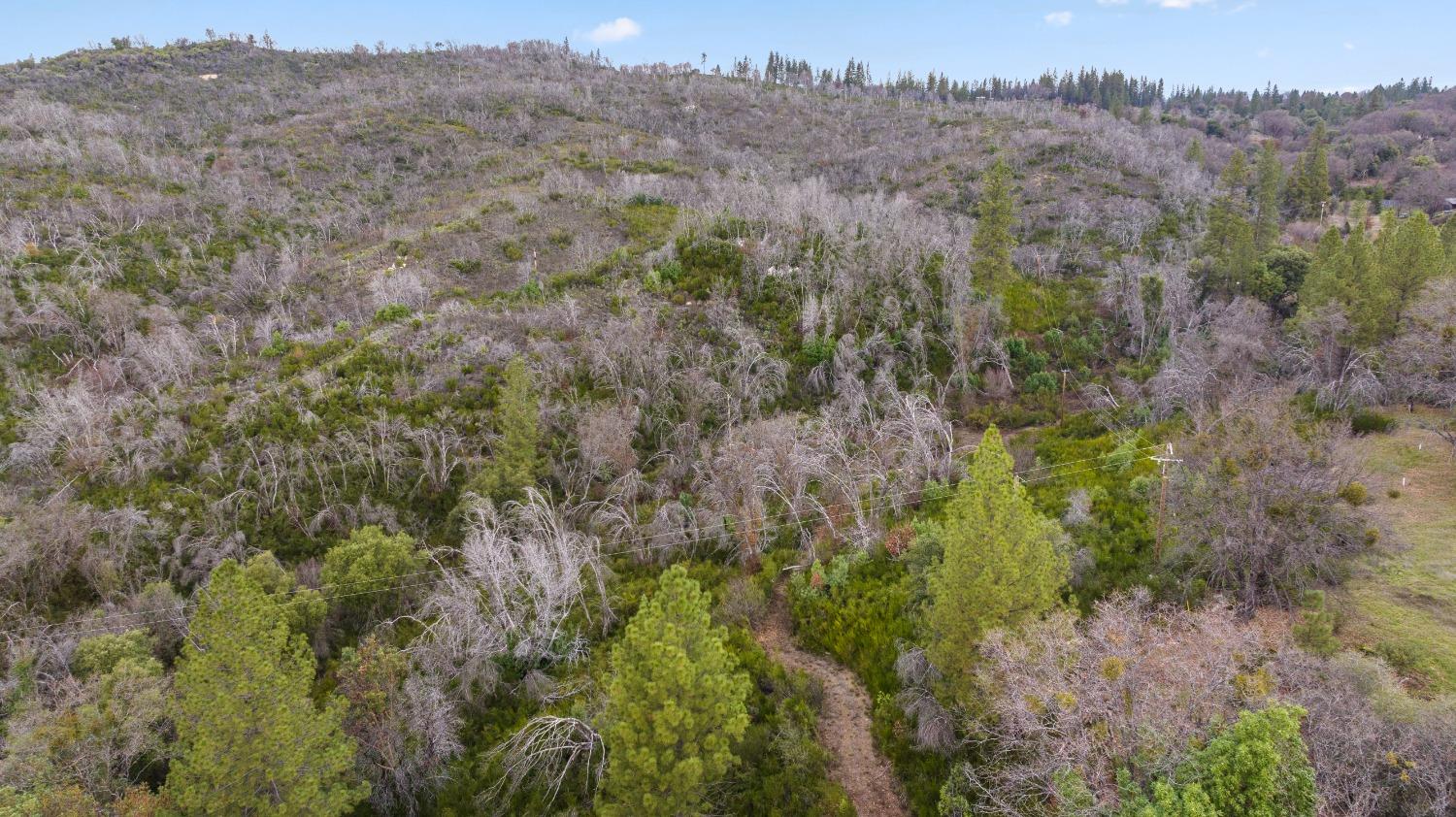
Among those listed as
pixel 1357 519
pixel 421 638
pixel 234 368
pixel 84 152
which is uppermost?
pixel 84 152

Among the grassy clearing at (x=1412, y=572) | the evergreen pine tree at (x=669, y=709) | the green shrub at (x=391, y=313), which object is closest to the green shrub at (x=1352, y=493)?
the grassy clearing at (x=1412, y=572)

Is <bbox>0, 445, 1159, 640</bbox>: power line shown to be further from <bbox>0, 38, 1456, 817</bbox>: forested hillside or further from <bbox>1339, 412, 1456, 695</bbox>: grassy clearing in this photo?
<bbox>1339, 412, 1456, 695</bbox>: grassy clearing

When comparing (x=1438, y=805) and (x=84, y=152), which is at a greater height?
(x=84, y=152)

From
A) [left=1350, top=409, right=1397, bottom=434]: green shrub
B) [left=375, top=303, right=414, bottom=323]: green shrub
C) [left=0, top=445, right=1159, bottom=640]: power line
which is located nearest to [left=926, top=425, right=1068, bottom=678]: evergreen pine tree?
[left=0, top=445, right=1159, bottom=640]: power line

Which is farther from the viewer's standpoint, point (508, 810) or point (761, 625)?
point (761, 625)

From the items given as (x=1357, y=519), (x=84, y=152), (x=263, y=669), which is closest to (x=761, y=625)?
(x=263, y=669)

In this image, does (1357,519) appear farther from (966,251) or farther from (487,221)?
(487,221)

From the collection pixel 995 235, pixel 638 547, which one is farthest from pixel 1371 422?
pixel 638 547
